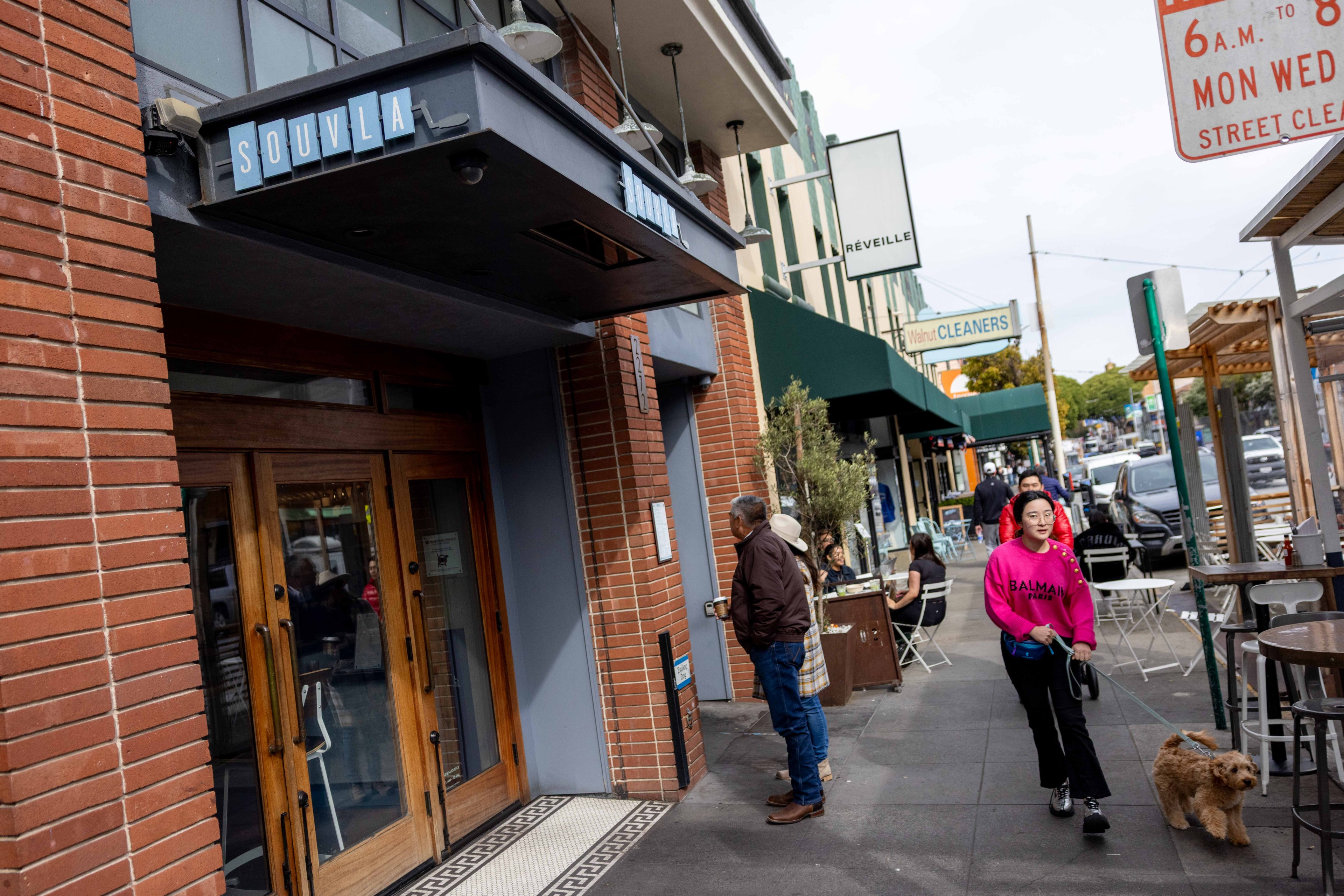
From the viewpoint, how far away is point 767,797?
5957 mm

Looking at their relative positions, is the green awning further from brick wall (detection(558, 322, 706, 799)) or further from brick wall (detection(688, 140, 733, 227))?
brick wall (detection(558, 322, 706, 799))

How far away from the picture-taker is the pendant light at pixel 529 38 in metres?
4.05

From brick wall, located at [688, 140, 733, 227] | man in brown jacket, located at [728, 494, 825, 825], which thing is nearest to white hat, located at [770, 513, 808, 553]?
man in brown jacket, located at [728, 494, 825, 825]

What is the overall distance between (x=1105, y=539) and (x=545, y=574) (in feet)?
20.5

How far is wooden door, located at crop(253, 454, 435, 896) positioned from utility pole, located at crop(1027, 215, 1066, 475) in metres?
21.9

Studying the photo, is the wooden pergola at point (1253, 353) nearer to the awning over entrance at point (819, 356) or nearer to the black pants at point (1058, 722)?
the awning over entrance at point (819, 356)

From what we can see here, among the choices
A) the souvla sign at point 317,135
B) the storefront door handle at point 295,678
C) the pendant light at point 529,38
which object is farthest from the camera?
the storefront door handle at point 295,678

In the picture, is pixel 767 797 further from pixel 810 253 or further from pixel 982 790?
pixel 810 253

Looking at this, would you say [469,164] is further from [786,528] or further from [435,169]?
[786,528]

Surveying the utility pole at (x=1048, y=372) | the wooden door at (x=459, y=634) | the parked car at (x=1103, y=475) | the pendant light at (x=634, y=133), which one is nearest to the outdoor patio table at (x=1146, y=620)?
the wooden door at (x=459, y=634)

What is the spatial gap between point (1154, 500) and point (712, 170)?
8761 millimetres

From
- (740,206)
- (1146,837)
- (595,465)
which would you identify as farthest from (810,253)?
(1146,837)

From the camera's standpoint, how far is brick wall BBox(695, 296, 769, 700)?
8984mm

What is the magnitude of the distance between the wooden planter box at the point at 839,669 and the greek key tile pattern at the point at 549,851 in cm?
235
